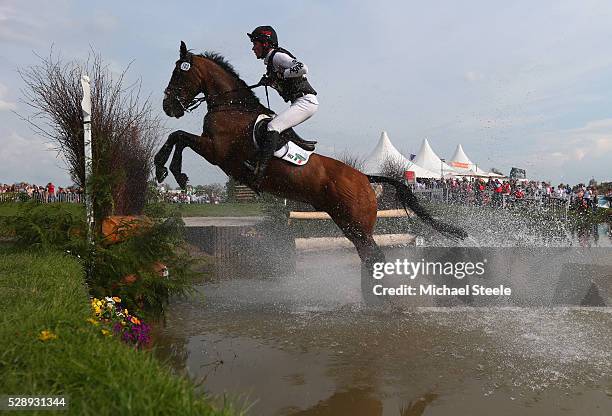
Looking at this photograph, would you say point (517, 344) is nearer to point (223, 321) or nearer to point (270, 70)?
point (223, 321)

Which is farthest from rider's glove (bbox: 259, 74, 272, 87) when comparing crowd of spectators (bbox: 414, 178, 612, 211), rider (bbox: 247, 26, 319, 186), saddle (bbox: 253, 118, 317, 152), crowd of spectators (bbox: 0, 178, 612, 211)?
crowd of spectators (bbox: 414, 178, 612, 211)

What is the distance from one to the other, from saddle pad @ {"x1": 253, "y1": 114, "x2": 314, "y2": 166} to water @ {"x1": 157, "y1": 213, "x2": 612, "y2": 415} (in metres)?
1.63

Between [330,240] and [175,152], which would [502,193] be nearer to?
[330,240]

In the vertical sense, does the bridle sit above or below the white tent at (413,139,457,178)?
below

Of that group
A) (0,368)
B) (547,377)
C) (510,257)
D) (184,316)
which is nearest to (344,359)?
(547,377)

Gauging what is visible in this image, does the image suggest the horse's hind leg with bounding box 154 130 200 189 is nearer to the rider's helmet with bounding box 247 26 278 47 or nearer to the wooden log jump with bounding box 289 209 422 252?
the rider's helmet with bounding box 247 26 278 47

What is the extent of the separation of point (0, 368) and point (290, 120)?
404 centimetres

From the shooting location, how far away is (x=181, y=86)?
550 centimetres

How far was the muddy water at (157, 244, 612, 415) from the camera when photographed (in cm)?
325

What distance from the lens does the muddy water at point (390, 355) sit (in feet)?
10.6

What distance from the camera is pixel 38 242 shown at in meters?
4.86

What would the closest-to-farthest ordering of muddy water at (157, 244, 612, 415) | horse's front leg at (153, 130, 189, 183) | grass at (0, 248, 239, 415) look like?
grass at (0, 248, 239, 415) < muddy water at (157, 244, 612, 415) < horse's front leg at (153, 130, 189, 183)

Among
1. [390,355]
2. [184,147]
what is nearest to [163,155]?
[184,147]
